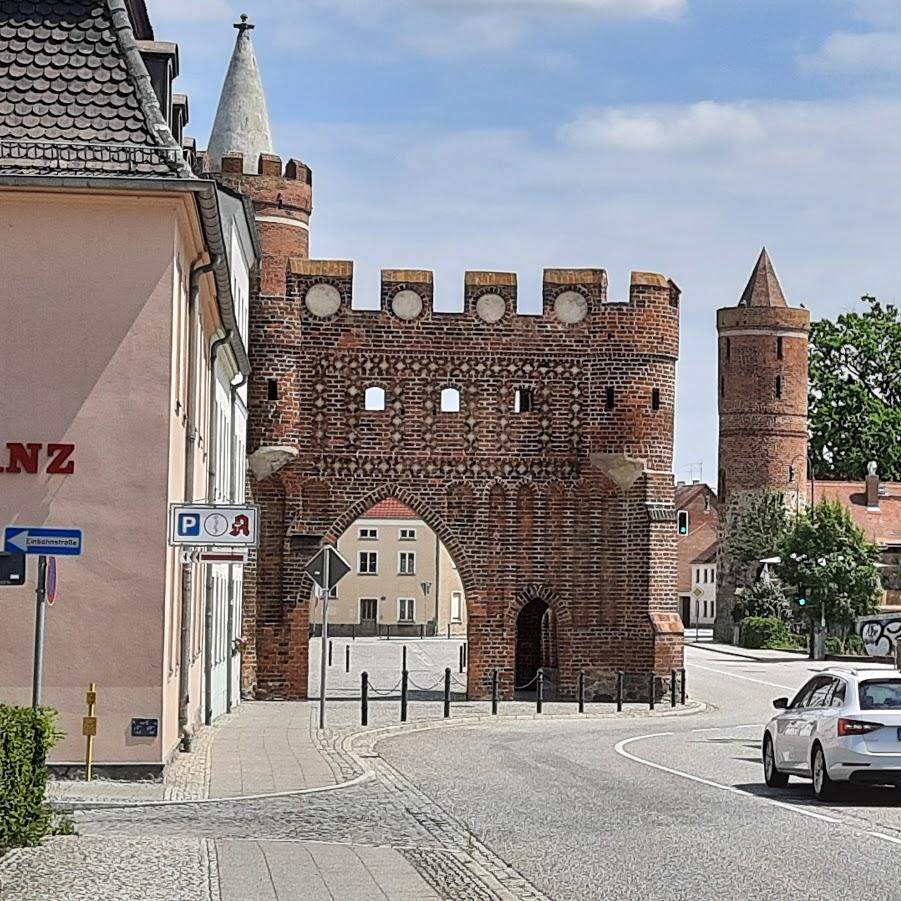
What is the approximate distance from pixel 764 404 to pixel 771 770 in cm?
6820

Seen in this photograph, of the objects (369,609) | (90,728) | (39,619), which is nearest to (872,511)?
(369,609)

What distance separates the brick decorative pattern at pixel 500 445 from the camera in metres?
40.2

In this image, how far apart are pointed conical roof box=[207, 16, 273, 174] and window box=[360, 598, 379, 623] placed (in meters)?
60.8

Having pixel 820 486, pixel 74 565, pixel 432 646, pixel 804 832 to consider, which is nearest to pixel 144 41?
pixel 74 565

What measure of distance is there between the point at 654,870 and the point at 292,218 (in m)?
31.8

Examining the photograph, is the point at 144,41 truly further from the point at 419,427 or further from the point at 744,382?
the point at 744,382

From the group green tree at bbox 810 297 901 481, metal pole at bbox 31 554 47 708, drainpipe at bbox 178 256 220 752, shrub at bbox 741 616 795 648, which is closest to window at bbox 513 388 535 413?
drainpipe at bbox 178 256 220 752

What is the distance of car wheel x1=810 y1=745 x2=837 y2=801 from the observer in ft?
61.8

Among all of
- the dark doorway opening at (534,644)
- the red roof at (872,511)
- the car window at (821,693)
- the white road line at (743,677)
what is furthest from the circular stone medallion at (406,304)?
the red roof at (872,511)

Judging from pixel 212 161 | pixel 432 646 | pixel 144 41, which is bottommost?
pixel 432 646

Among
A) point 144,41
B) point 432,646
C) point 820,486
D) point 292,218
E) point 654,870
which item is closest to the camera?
point 654,870

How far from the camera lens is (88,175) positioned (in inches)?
760

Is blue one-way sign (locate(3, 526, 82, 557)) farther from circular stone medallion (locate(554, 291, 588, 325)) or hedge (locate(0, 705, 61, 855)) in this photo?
circular stone medallion (locate(554, 291, 588, 325))

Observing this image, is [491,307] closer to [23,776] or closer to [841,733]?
[841,733]
